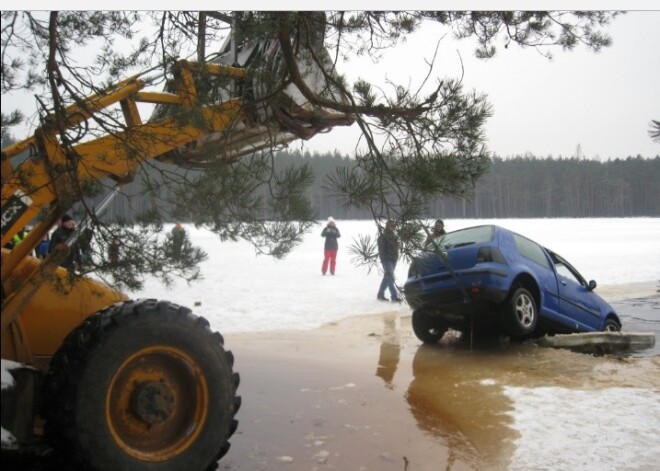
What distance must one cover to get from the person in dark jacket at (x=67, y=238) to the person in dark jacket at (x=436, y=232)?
1.85m

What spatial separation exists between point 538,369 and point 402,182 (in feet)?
8.70

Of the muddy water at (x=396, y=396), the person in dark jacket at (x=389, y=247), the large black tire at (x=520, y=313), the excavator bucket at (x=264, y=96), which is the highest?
the excavator bucket at (x=264, y=96)

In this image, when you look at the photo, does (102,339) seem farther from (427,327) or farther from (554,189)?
(427,327)

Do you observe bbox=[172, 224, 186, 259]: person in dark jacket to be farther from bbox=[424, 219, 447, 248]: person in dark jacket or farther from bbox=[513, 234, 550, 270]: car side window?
bbox=[513, 234, 550, 270]: car side window

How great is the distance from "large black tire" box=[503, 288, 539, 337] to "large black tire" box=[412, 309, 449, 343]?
1.00 m

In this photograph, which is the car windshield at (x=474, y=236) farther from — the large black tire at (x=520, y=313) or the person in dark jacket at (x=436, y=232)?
the large black tire at (x=520, y=313)

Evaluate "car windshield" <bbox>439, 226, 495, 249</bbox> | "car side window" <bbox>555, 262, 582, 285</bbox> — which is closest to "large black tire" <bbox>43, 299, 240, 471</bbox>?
"car windshield" <bbox>439, 226, 495, 249</bbox>

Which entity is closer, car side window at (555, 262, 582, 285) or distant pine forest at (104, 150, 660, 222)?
distant pine forest at (104, 150, 660, 222)

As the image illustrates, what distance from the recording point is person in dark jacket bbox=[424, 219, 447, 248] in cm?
338

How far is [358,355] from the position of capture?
6.31m

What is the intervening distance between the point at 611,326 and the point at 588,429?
265cm

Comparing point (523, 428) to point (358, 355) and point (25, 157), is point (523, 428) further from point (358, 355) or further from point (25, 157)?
point (25, 157)

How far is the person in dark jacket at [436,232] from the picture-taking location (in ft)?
11.1

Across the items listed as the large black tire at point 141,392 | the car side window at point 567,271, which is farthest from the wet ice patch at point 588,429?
the car side window at point 567,271
